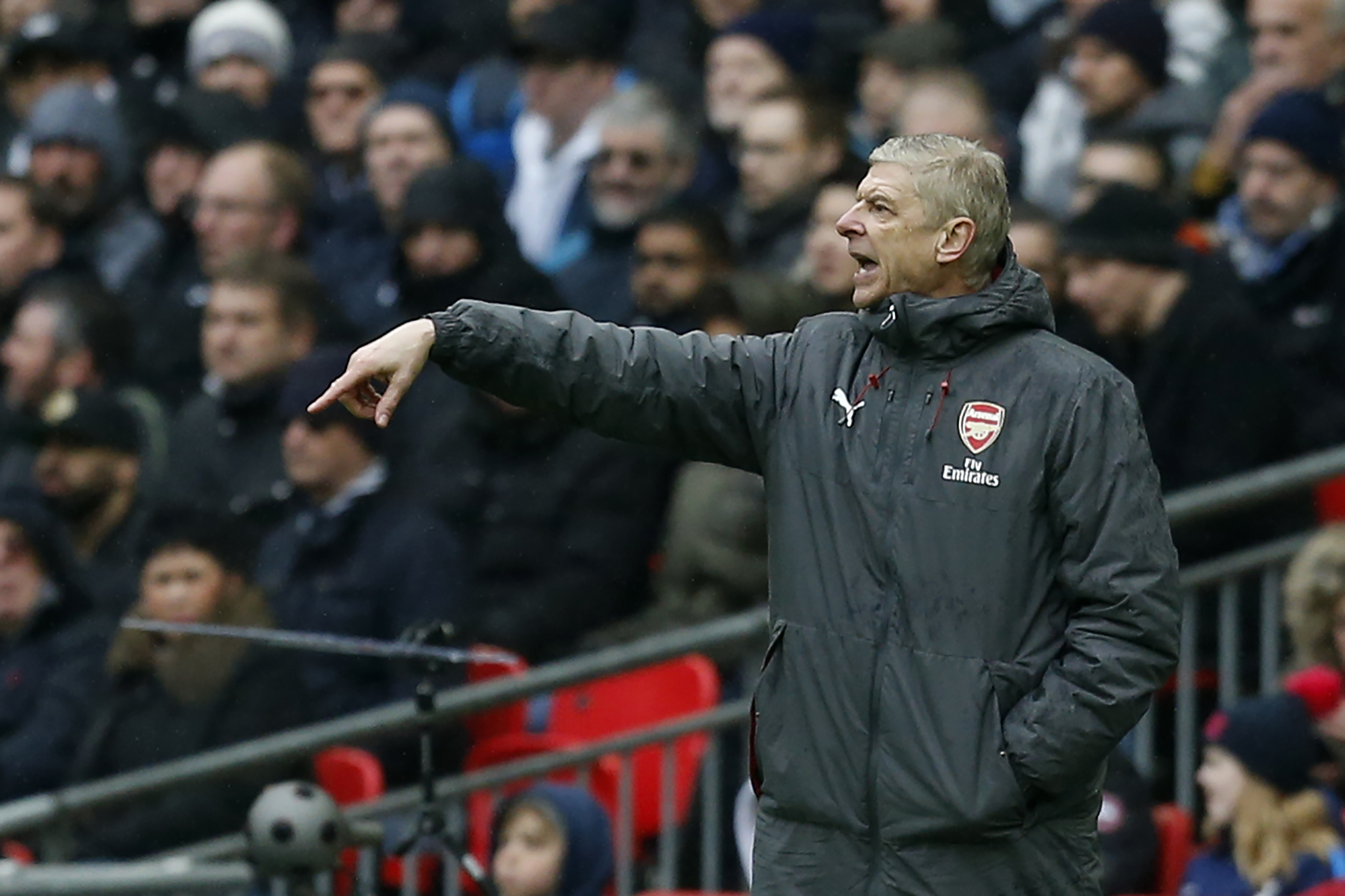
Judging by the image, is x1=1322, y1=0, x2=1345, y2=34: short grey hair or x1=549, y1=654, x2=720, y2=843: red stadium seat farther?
x1=1322, y1=0, x2=1345, y2=34: short grey hair

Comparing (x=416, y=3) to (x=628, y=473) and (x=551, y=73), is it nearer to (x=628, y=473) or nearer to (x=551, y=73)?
(x=551, y=73)

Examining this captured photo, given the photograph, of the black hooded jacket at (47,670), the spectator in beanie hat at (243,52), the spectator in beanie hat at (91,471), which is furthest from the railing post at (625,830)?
the spectator in beanie hat at (243,52)

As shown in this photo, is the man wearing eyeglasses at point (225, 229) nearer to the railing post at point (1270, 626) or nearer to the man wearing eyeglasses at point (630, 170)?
the man wearing eyeglasses at point (630, 170)

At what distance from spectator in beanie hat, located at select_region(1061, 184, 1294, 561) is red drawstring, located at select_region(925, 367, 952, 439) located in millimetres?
2705

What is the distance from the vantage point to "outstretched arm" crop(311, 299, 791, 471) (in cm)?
422

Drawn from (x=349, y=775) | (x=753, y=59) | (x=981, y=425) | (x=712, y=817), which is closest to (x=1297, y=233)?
(x=712, y=817)

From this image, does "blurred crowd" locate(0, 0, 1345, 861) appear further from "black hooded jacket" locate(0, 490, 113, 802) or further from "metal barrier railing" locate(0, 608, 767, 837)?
"metal barrier railing" locate(0, 608, 767, 837)

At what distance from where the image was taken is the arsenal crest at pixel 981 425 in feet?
13.7

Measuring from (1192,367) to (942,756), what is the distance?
3.11 meters

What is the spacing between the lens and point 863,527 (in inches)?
168

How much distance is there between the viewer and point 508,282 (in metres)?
8.84

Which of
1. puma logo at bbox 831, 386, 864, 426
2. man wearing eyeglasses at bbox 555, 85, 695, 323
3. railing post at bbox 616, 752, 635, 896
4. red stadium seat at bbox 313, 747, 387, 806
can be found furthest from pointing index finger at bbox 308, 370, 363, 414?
man wearing eyeglasses at bbox 555, 85, 695, 323

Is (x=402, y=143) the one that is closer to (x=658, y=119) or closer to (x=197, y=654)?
(x=658, y=119)

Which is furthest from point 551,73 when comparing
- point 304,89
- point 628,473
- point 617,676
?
point 617,676
